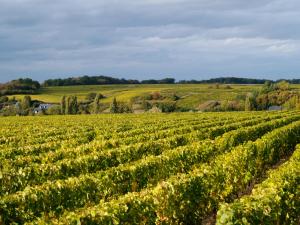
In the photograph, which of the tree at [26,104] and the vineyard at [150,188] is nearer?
the vineyard at [150,188]

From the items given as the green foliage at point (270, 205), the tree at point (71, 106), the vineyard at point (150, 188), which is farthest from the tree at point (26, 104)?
the green foliage at point (270, 205)

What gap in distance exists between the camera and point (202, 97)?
565 feet

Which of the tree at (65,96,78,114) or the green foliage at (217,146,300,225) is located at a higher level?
the green foliage at (217,146,300,225)

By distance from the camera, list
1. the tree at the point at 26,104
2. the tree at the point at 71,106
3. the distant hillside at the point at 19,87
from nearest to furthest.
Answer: the tree at the point at 71,106, the tree at the point at 26,104, the distant hillside at the point at 19,87

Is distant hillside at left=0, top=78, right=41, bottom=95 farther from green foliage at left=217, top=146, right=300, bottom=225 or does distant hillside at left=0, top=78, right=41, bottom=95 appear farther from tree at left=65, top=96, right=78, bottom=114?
green foliage at left=217, top=146, right=300, bottom=225

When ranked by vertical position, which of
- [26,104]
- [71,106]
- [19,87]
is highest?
[19,87]

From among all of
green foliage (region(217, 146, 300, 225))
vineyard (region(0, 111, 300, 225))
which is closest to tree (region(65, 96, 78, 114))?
vineyard (region(0, 111, 300, 225))

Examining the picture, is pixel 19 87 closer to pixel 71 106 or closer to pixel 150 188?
pixel 71 106

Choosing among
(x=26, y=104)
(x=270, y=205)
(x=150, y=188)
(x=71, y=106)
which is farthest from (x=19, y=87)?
(x=270, y=205)

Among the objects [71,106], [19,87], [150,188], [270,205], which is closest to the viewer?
[270,205]

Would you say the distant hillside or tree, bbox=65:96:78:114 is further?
the distant hillside

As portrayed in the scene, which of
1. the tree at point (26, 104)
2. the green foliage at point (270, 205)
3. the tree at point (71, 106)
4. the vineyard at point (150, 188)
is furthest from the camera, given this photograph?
the tree at point (26, 104)

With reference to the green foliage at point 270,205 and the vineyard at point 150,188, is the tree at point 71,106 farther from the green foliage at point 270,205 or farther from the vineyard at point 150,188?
the green foliage at point 270,205

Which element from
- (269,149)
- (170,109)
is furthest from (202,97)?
(269,149)
